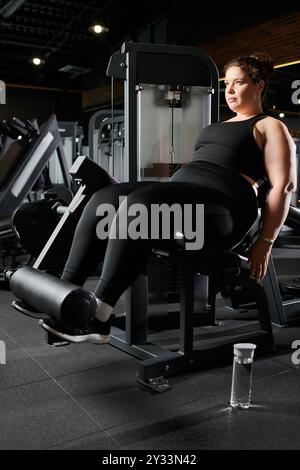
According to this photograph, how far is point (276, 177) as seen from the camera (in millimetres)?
1692

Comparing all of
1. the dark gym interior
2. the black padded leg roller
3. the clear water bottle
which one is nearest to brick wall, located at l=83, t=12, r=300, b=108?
the dark gym interior

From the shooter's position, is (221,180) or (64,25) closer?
(221,180)

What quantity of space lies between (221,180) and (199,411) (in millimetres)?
783

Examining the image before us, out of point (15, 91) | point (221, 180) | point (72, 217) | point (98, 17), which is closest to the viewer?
point (221, 180)

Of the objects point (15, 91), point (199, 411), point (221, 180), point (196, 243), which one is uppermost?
point (15, 91)

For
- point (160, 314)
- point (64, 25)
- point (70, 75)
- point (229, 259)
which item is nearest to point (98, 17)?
point (64, 25)

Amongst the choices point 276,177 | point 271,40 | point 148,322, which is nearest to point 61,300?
point 276,177

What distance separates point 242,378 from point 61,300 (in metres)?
0.70

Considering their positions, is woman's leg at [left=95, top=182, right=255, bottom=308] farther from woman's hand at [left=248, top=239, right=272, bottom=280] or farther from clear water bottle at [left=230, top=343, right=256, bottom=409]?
clear water bottle at [left=230, top=343, right=256, bottom=409]

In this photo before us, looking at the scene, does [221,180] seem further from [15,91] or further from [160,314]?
[15,91]

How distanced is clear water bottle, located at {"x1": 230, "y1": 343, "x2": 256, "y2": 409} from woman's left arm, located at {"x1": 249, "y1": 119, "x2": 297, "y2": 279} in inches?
13.2

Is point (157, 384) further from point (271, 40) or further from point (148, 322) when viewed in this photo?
point (271, 40)

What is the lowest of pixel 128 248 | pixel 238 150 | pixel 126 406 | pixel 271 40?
pixel 126 406

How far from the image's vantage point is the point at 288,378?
1.86 meters
